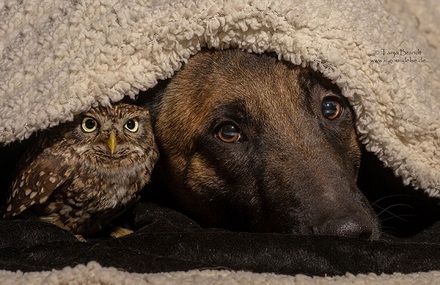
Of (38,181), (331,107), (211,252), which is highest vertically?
(331,107)

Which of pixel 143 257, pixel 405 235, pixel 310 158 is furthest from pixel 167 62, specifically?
pixel 405 235

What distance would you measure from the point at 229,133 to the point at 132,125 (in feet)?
1.28

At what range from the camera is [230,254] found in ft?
9.20

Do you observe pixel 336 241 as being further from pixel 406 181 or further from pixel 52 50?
pixel 52 50

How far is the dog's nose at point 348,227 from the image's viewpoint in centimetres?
310

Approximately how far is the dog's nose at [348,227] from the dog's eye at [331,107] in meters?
0.55

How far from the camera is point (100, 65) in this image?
3.34 metres

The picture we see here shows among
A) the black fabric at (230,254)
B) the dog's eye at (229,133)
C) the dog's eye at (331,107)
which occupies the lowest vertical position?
the black fabric at (230,254)

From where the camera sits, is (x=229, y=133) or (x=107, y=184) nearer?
(x=107, y=184)

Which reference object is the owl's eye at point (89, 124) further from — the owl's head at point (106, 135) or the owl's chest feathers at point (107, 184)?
the owl's chest feathers at point (107, 184)

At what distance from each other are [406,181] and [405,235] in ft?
1.06

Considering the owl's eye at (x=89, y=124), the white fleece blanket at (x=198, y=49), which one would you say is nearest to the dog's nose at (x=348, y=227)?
the white fleece blanket at (x=198, y=49)

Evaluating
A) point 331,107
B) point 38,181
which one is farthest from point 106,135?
point 331,107

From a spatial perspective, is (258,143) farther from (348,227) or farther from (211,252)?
(211,252)
